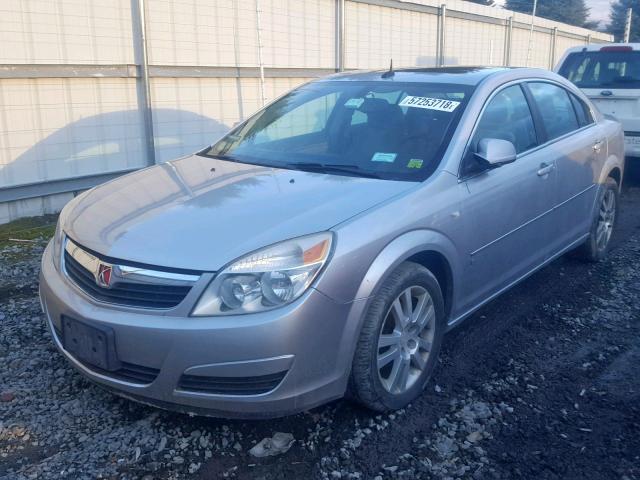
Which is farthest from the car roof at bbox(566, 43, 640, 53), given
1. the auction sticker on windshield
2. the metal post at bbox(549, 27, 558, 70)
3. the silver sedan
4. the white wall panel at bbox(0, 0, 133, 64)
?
the metal post at bbox(549, 27, 558, 70)

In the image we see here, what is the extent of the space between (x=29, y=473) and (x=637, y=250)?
554cm

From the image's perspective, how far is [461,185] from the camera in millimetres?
3766

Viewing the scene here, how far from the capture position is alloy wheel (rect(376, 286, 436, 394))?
10.9 ft

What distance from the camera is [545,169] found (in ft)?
15.1

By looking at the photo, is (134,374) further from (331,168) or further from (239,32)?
(239,32)

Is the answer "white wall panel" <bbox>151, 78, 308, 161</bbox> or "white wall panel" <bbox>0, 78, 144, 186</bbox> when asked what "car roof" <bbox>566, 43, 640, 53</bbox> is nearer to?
"white wall panel" <bbox>151, 78, 308, 161</bbox>

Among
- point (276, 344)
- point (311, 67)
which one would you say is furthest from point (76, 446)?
point (311, 67)

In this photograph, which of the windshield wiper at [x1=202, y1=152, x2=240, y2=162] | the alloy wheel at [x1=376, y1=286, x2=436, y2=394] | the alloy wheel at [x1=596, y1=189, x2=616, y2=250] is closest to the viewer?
the alloy wheel at [x1=376, y1=286, x2=436, y2=394]

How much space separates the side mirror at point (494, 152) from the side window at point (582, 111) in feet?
6.19

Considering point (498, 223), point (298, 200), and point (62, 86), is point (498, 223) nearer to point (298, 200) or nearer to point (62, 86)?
point (298, 200)

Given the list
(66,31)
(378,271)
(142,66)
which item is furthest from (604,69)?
(378,271)

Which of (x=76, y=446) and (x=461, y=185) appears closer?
(x=76, y=446)

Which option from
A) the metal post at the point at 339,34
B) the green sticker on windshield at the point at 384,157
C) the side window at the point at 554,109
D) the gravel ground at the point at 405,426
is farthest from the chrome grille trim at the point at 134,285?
the metal post at the point at 339,34

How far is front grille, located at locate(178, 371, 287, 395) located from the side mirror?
179 cm
